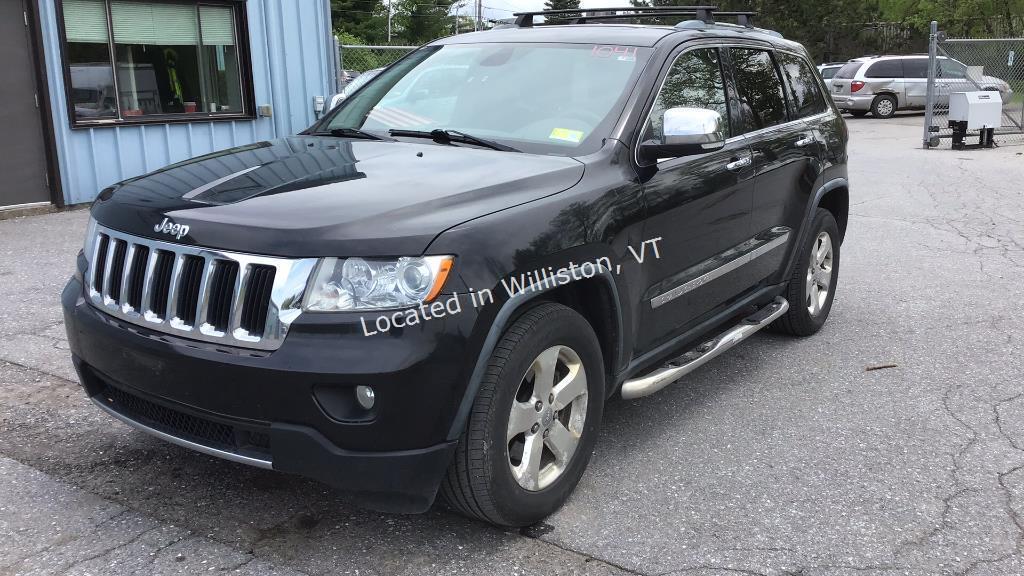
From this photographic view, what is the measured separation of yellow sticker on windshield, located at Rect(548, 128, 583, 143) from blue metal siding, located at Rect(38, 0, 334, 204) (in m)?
7.93

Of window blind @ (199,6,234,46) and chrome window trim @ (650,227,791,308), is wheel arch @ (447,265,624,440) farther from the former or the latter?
window blind @ (199,6,234,46)

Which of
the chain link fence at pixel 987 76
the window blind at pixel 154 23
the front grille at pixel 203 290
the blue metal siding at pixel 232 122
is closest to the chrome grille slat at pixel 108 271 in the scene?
the front grille at pixel 203 290

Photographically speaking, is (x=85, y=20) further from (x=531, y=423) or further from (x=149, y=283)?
(x=531, y=423)

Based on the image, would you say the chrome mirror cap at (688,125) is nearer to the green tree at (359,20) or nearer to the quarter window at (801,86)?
the quarter window at (801,86)

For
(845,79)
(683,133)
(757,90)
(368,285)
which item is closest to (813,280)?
(757,90)

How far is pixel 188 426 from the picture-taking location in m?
3.01

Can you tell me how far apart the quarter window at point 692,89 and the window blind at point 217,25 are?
871 centimetres

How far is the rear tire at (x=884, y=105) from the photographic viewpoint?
84.6ft

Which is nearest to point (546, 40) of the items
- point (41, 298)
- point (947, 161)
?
point (41, 298)

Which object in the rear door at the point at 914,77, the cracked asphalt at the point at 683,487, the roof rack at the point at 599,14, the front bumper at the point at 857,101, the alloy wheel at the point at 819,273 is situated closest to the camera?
the cracked asphalt at the point at 683,487

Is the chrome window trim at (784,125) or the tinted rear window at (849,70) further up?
the tinted rear window at (849,70)

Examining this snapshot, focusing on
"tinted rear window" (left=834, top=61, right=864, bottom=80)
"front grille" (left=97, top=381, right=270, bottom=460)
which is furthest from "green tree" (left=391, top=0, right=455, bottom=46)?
"front grille" (left=97, top=381, right=270, bottom=460)

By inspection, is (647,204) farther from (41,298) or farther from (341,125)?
(41,298)

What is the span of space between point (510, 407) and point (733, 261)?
1946 mm
